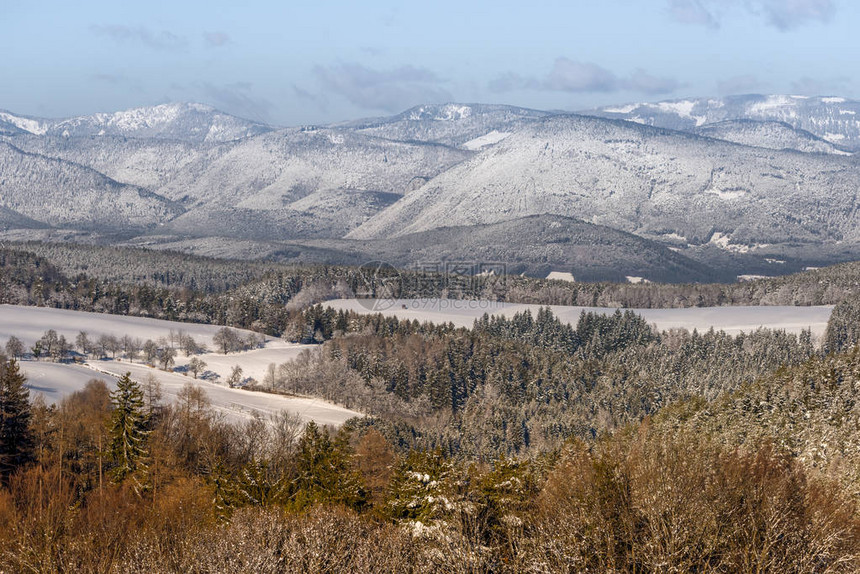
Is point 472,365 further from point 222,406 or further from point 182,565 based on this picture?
point 182,565

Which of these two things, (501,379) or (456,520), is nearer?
(456,520)

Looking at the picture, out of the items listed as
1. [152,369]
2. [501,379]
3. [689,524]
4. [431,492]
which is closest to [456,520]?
[431,492]

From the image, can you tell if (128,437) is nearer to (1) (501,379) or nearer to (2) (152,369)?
(2) (152,369)

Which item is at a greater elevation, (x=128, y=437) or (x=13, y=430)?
(x=13, y=430)

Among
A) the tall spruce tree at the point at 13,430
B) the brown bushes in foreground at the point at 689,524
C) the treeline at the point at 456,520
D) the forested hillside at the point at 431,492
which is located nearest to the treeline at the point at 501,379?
the forested hillside at the point at 431,492

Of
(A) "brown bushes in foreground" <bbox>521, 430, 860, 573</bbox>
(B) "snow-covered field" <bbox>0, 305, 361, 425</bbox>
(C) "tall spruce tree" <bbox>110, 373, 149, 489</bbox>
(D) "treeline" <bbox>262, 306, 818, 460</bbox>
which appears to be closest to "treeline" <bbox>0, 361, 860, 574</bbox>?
(A) "brown bushes in foreground" <bbox>521, 430, 860, 573</bbox>

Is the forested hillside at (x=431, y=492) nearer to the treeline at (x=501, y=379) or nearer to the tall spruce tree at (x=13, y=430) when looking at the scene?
the tall spruce tree at (x=13, y=430)

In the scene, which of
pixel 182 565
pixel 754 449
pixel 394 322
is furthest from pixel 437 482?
pixel 394 322
